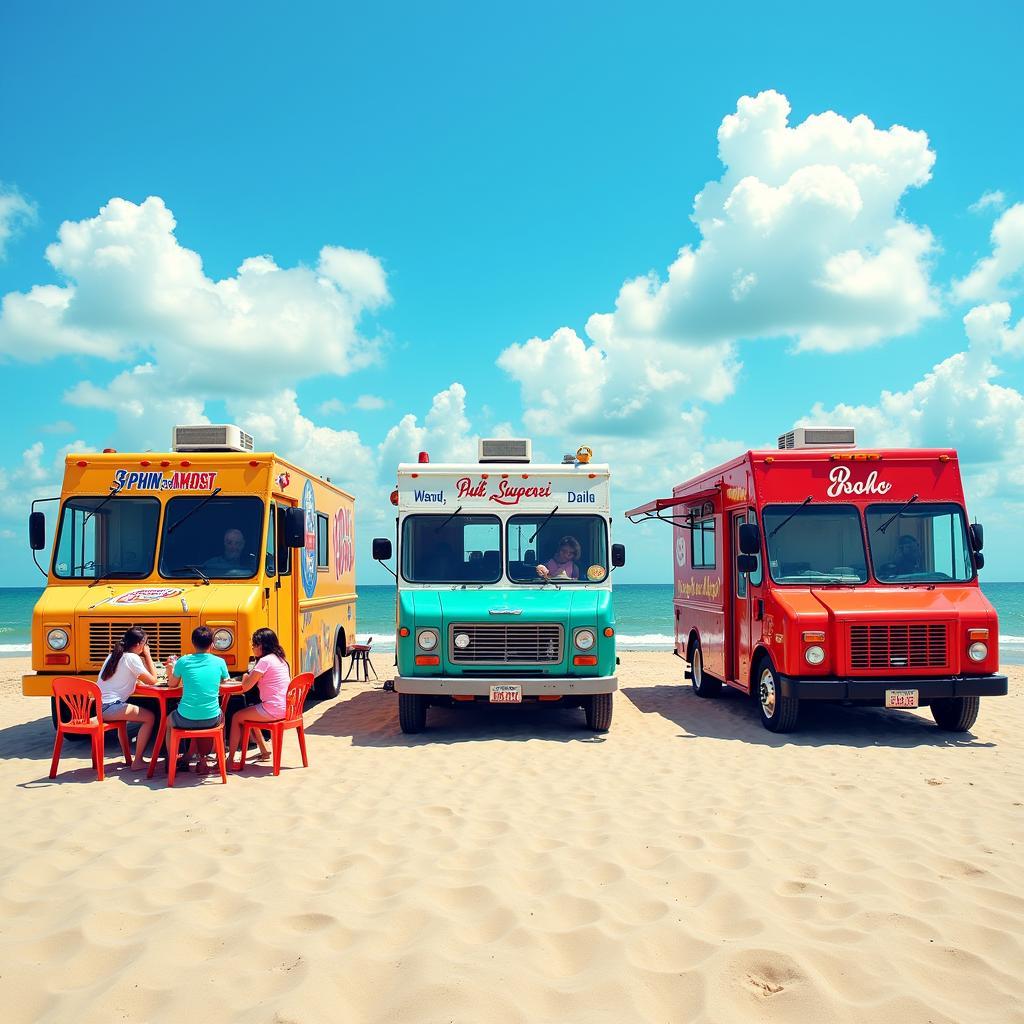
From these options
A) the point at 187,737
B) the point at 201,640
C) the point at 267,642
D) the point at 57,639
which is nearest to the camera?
the point at 187,737

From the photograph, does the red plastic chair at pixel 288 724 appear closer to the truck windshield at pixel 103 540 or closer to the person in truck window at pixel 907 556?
the truck windshield at pixel 103 540

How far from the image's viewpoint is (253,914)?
4.07 metres

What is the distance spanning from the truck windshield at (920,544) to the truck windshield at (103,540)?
8.38 metres

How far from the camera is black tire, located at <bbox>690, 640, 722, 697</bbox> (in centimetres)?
1275

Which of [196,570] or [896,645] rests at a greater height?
[196,570]

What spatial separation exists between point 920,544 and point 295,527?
7.35 m

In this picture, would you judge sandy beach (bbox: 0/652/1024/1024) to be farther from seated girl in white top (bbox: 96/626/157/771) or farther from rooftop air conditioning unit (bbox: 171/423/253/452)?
rooftop air conditioning unit (bbox: 171/423/253/452)

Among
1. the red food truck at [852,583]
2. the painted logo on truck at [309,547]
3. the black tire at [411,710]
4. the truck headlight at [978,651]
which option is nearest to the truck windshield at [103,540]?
the painted logo on truck at [309,547]

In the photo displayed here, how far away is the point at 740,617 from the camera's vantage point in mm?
10648

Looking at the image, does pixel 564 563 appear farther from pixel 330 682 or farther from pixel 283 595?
pixel 330 682

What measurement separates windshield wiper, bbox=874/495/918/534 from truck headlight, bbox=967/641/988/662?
5.23 feet

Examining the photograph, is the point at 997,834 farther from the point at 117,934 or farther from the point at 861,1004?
the point at 117,934

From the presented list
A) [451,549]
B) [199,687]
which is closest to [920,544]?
[451,549]

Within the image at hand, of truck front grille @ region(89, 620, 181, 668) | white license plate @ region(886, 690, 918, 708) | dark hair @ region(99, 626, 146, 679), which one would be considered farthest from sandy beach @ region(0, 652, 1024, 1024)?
truck front grille @ region(89, 620, 181, 668)
